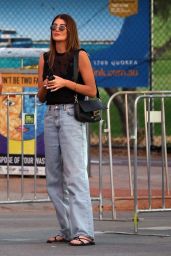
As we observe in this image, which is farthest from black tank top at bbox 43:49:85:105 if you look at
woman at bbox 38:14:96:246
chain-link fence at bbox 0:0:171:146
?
chain-link fence at bbox 0:0:171:146

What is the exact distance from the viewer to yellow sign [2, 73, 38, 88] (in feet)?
52.1

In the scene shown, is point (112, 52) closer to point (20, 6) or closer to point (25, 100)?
point (20, 6)

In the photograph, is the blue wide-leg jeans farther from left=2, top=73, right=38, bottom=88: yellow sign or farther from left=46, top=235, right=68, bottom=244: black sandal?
left=2, top=73, right=38, bottom=88: yellow sign

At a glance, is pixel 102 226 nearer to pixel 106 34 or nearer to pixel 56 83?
pixel 56 83

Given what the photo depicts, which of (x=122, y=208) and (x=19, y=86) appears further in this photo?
(x=19, y=86)

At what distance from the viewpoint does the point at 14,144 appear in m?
15.2

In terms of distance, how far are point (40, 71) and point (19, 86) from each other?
6070 mm

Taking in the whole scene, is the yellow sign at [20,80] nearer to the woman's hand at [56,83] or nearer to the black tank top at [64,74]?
the black tank top at [64,74]

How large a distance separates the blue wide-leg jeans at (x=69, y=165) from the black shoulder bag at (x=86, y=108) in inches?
2.1

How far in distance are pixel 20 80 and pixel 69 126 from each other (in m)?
6.27

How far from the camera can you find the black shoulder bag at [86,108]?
31.8 ft

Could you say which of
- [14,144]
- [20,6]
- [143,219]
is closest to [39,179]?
[14,144]

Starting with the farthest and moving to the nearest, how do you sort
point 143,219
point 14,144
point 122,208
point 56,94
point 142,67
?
point 142,67
point 14,144
point 122,208
point 143,219
point 56,94

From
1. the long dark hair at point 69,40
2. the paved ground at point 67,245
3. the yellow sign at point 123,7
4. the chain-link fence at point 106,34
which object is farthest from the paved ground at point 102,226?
the yellow sign at point 123,7
